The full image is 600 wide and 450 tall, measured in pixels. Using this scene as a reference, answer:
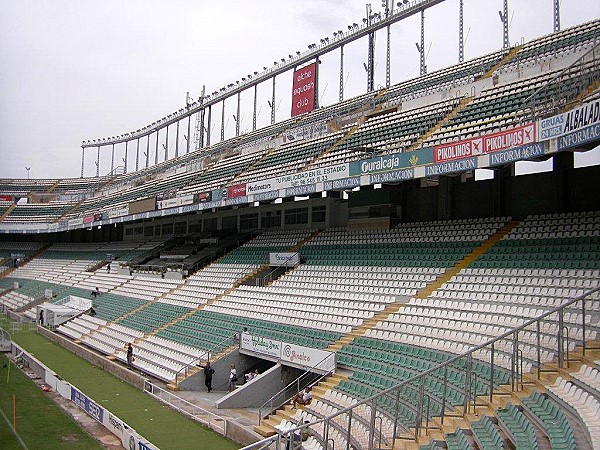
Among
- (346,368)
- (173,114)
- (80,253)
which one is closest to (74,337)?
(346,368)

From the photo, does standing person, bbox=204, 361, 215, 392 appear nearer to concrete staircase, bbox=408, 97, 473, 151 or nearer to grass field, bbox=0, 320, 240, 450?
grass field, bbox=0, 320, 240, 450

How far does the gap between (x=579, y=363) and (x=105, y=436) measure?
9.77 meters

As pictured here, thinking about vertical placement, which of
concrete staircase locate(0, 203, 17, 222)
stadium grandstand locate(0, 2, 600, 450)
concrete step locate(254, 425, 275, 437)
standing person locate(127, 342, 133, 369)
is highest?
concrete staircase locate(0, 203, 17, 222)

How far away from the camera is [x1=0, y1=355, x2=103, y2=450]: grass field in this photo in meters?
12.6

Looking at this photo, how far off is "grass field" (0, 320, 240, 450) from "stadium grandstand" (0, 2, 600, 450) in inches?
34.1

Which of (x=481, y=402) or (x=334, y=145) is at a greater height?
(x=334, y=145)

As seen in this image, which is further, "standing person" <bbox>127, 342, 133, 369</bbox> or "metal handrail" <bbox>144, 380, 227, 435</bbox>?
"standing person" <bbox>127, 342, 133, 369</bbox>

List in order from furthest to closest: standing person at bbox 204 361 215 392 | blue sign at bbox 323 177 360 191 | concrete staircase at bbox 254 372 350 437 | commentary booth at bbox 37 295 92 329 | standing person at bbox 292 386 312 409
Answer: commentary booth at bbox 37 295 92 329
blue sign at bbox 323 177 360 191
standing person at bbox 204 361 215 392
standing person at bbox 292 386 312 409
concrete staircase at bbox 254 372 350 437

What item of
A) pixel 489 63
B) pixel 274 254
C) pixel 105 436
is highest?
pixel 489 63

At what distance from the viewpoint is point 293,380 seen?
53.9ft

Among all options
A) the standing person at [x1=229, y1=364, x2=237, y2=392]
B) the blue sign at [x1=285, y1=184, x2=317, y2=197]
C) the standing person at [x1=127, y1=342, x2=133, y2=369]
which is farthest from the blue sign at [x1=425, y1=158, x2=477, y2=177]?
the standing person at [x1=127, y1=342, x2=133, y2=369]

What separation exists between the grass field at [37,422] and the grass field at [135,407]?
0.41m

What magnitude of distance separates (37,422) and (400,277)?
32.8ft

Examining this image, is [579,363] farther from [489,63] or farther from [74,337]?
[74,337]
